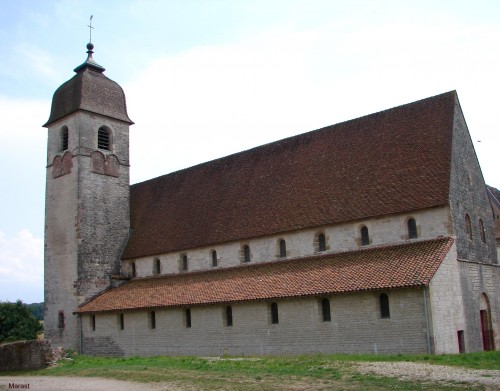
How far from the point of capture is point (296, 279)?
2541 cm

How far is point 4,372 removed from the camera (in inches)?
953

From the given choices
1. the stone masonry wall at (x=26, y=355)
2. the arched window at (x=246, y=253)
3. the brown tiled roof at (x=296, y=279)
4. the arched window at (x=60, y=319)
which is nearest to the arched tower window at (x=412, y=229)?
the brown tiled roof at (x=296, y=279)

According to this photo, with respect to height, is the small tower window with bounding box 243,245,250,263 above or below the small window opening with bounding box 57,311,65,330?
above

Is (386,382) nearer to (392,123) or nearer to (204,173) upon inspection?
(392,123)

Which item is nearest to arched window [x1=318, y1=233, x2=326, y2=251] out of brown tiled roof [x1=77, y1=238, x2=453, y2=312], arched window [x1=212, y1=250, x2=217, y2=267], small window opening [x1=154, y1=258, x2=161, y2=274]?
brown tiled roof [x1=77, y1=238, x2=453, y2=312]

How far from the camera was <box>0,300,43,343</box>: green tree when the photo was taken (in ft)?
152

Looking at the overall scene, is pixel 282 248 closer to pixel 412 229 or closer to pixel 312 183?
pixel 312 183

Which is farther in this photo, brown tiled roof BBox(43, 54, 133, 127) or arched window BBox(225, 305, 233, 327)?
brown tiled roof BBox(43, 54, 133, 127)

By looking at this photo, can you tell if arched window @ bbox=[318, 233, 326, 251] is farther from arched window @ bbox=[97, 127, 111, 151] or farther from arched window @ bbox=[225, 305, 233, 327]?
arched window @ bbox=[97, 127, 111, 151]

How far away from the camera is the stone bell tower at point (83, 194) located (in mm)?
34906

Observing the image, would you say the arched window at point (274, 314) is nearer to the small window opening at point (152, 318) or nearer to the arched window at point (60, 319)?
the small window opening at point (152, 318)

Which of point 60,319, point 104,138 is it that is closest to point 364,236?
point 104,138

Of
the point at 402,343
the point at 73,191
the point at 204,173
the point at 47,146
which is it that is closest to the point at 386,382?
the point at 402,343

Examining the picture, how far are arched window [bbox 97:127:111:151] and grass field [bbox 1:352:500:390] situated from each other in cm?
1716
